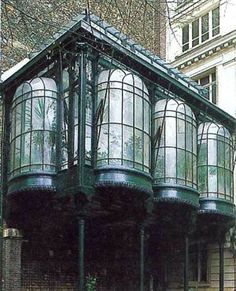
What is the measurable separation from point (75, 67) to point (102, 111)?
1480mm

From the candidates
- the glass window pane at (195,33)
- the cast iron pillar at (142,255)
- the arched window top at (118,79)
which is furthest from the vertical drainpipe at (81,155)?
the glass window pane at (195,33)

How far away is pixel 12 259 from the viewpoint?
2256cm

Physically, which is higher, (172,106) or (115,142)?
(172,106)

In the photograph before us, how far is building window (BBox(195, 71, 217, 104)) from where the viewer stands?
1159 inches

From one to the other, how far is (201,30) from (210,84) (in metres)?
2.47

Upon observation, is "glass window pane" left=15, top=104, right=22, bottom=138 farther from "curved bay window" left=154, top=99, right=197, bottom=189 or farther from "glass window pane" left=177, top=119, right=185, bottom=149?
"glass window pane" left=177, top=119, right=185, bottom=149

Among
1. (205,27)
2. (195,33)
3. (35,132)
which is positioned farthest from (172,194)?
(195,33)

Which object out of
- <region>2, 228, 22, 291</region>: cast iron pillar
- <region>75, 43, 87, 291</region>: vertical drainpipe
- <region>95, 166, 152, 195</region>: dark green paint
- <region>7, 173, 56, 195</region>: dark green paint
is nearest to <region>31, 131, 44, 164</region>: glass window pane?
<region>7, 173, 56, 195</region>: dark green paint

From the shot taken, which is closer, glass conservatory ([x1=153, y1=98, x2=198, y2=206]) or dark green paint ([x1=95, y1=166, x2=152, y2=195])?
dark green paint ([x1=95, y1=166, x2=152, y2=195])

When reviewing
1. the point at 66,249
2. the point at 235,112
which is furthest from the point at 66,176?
the point at 235,112

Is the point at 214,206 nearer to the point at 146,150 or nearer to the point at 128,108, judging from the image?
the point at 146,150

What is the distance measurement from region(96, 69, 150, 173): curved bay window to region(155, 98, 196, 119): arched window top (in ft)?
4.85

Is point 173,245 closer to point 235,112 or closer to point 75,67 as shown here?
point 235,112

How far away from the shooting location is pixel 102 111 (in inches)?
811
